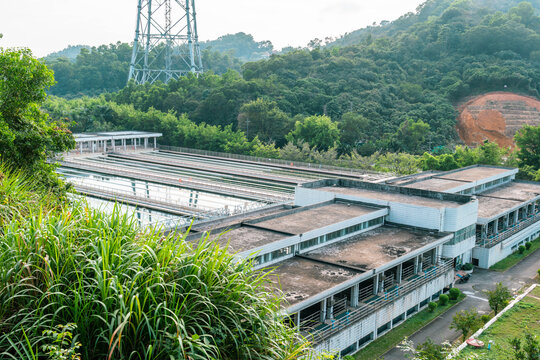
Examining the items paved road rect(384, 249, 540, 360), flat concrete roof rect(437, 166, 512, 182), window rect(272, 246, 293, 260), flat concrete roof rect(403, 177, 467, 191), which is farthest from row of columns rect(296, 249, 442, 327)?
flat concrete roof rect(437, 166, 512, 182)

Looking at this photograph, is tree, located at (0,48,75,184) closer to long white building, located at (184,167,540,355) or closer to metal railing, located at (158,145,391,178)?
long white building, located at (184,167,540,355)

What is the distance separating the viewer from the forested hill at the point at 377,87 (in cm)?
7569

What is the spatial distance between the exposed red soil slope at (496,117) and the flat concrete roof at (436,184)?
4487cm

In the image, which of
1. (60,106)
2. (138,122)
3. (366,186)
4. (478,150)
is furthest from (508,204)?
(60,106)

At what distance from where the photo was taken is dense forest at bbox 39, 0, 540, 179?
7188cm

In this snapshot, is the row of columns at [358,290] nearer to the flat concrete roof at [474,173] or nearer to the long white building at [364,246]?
the long white building at [364,246]

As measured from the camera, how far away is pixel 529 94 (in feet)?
→ 302

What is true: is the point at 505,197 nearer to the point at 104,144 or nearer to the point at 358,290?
the point at 358,290

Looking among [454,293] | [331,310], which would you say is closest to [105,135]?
[454,293]

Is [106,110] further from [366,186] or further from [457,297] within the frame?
[457,297]

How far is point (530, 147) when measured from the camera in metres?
55.8

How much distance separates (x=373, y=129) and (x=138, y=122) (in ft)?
117

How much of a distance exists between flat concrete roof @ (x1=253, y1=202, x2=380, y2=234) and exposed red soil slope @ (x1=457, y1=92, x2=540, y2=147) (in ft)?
193

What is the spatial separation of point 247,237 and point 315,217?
18.6 feet
